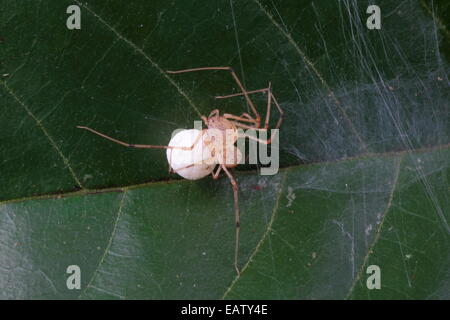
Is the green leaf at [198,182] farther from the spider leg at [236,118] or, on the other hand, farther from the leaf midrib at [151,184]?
the spider leg at [236,118]

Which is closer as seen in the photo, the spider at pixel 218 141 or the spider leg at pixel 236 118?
the spider at pixel 218 141

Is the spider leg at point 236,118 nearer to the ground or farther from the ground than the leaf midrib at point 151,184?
farther from the ground

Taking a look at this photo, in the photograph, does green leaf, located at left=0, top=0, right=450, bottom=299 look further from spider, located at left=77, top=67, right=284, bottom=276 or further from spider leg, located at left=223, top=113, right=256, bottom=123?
spider leg, located at left=223, top=113, right=256, bottom=123

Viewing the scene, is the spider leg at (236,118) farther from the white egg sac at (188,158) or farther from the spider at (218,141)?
the white egg sac at (188,158)

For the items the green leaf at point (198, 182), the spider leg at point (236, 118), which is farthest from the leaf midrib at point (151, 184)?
the spider leg at point (236, 118)

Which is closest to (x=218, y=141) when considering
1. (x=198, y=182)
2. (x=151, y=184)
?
(x=198, y=182)

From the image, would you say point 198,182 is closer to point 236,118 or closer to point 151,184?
point 151,184

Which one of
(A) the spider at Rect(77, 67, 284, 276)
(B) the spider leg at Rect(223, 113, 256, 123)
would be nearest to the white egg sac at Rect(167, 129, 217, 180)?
(A) the spider at Rect(77, 67, 284, 276)
